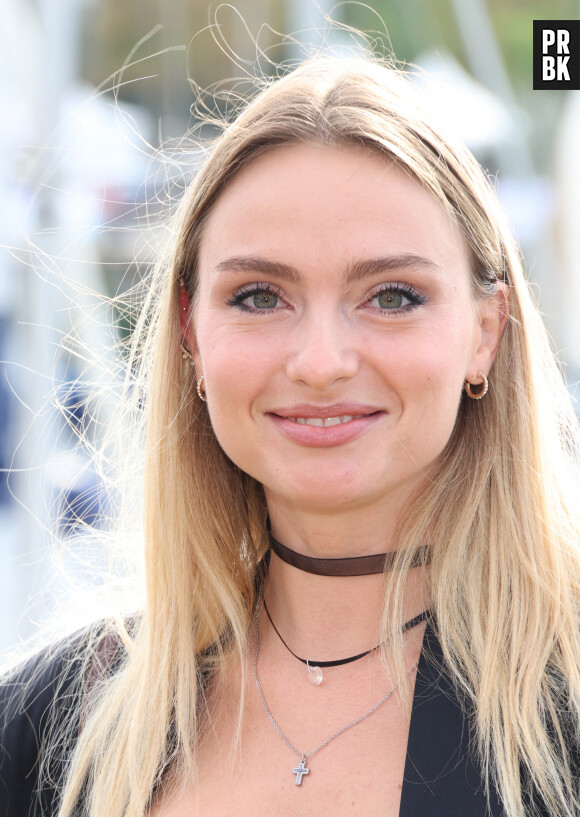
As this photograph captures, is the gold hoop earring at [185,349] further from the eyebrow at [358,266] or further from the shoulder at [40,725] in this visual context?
the shoulder at [40,725]

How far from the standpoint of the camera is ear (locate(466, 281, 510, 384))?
2.07 m

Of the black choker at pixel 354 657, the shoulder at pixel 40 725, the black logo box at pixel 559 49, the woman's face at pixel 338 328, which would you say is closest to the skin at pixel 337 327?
the woman's face at pixel 338 328

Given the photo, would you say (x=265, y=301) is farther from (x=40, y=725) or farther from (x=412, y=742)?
(x=40, y=725)

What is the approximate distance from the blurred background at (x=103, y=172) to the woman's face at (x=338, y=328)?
1.47ft

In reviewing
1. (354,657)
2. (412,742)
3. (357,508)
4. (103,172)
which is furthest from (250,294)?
(103,172)

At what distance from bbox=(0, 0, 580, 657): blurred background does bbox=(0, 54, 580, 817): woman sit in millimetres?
378

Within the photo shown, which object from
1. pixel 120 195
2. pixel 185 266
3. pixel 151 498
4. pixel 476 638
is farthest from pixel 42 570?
pixel 476 638

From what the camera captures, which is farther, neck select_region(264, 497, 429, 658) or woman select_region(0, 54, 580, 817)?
neck select_region(264, 497, 429, 658)

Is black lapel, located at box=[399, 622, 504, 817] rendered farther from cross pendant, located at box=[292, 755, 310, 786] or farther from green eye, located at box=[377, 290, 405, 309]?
green eye, located at box=[377, 290, 405, 309]

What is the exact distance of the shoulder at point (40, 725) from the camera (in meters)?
2.23

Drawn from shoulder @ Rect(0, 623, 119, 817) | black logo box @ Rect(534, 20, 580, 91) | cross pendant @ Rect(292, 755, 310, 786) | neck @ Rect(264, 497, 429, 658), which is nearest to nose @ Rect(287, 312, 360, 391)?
neck @ Rect(264, 497, 429, 658)

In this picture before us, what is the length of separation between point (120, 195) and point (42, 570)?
1895mm

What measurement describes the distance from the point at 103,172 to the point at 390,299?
1892 mm

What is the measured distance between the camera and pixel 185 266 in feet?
7.30
